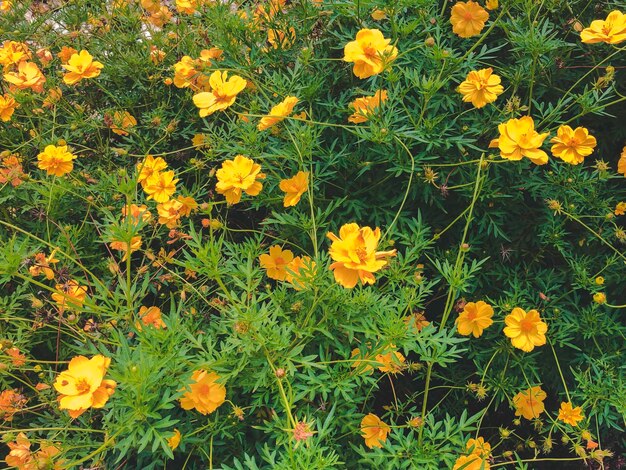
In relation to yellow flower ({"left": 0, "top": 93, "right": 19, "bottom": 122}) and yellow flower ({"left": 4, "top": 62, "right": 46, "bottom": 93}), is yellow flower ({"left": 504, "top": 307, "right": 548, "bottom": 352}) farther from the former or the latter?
yellow flower ({"left": 0, "top": 93, "right": 19, "bottom": 122})

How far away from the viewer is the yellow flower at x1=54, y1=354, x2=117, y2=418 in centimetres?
114

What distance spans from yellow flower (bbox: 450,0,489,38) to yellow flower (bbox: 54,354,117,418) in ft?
4.62

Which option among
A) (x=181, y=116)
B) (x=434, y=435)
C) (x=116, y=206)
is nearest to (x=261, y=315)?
(x=434, y=435)

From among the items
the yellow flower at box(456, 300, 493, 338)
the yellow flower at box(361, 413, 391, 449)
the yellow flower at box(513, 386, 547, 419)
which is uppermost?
the yellow flower at box(456, 300, 493, 338)

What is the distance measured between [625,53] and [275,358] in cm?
154

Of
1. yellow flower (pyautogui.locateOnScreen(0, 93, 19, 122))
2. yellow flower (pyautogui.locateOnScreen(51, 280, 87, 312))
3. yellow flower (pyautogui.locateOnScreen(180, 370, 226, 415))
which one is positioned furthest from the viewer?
yellow flower (pyautogui.locateOnScreen(0, 93, 19, 122))

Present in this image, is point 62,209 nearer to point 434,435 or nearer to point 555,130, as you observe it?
point 434,435

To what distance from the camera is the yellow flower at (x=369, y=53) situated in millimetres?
1504

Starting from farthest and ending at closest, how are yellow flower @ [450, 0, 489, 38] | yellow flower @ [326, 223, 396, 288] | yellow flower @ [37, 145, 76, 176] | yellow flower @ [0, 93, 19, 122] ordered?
yellow flower @ [0, 93, 19, 122] → yellow flower @ [37, 145, 76, 176] → yellow flower @ [450, 0, 489, 38] → yellow flower @ [326, 223, 396, 288]

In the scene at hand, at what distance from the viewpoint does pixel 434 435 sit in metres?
1.42

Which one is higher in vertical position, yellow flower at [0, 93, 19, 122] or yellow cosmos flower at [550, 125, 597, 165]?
yellow flower at [0, 93, 19, 122]

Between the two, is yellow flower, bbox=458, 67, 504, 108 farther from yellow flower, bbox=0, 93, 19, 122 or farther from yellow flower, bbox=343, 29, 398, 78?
yellow flower, bbox=0, 93, 19, 122

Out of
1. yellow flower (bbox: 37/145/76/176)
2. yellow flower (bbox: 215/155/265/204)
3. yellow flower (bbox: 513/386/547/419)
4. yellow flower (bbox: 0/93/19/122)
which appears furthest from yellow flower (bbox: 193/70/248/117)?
yellow flower (bbox: 513/386/547/419)

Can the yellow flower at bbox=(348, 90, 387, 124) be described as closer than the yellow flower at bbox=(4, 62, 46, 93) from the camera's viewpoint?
Yes
